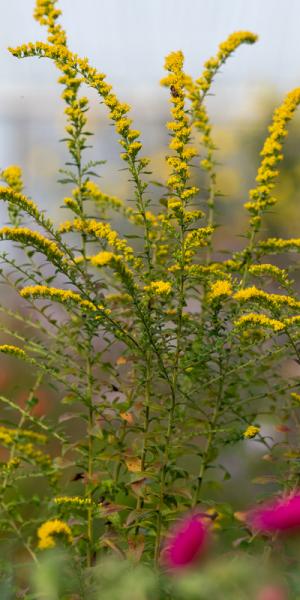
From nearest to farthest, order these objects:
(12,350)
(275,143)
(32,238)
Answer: (32,238) → (12,350) → (275,143)

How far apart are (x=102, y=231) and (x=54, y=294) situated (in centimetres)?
23

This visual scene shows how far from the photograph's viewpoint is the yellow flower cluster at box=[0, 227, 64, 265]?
2.15 meters

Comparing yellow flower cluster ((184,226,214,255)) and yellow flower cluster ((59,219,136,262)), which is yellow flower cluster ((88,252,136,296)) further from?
yellow flower cluster ((184,226,214,255))

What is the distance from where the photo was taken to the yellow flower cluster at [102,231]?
233 centimetres

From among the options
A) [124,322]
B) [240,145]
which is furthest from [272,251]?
[240,145]

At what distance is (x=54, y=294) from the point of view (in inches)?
94.5

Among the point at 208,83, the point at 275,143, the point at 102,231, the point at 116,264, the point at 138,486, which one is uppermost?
the point at 208,83

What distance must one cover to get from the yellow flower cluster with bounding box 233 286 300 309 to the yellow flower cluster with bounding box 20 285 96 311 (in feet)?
1.37

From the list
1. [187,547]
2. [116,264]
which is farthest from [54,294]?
[187,547]

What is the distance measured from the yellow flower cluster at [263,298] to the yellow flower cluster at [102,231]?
0.35 metres

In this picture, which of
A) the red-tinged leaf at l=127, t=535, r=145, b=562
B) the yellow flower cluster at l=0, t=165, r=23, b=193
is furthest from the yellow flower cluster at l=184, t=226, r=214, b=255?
the red-tinged leaf at l=127, t=535, r=145, b=562

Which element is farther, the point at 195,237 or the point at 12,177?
the point at 12,177

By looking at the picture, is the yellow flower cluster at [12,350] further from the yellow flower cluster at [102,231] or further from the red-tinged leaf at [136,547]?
the red-tinged leaf at [136,547]

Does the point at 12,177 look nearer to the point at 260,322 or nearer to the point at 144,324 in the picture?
the point at 144,324
